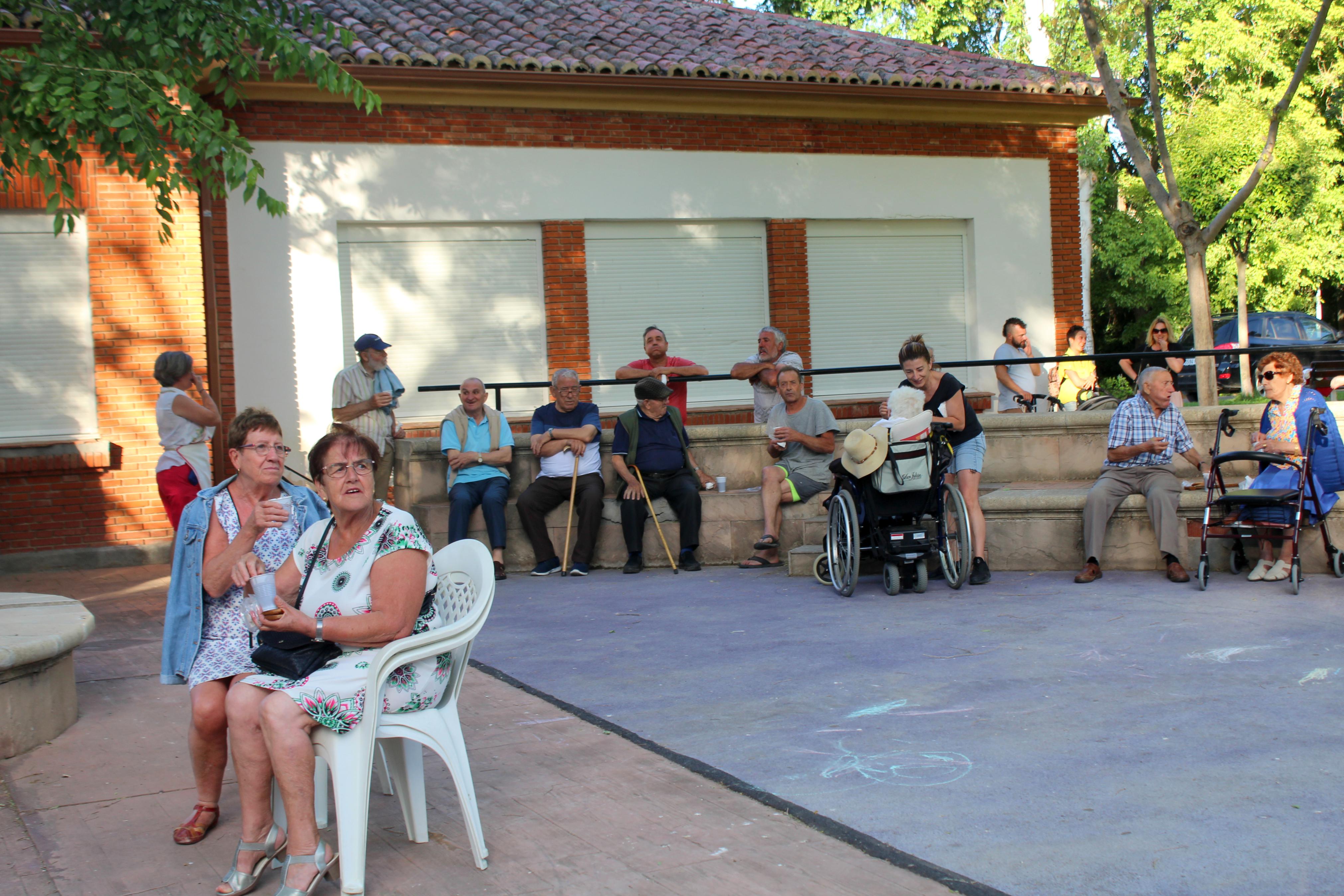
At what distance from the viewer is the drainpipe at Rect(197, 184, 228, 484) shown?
11805mm

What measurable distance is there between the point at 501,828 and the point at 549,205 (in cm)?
1004

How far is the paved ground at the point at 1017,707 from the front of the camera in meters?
3.74

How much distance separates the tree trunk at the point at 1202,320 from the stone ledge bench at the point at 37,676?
1075 centimetres

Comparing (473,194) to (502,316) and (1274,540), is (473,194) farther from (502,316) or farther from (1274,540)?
(1274,540)

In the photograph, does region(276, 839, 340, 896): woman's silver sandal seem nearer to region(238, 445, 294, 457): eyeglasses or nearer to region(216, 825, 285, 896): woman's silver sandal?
region(216, 825, 285, 896): woman's silver sandal

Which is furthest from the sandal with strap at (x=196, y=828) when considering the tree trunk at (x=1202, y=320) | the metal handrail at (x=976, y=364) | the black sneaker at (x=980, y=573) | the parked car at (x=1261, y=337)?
the parked car at (x=1261, y=337)

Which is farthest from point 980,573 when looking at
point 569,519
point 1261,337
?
point 1261,337

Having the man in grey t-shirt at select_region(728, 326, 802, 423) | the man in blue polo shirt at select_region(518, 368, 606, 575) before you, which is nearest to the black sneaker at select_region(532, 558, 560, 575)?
the man in blue polo shirt at select_region(518, 368, 606, 575)

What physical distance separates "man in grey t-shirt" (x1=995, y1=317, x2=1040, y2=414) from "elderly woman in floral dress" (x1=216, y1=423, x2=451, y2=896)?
935cm

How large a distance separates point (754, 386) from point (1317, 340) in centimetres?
1709

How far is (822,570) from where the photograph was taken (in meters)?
8.90

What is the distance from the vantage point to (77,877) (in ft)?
12.5

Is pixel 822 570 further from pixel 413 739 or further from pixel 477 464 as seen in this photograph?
pixel 413 739

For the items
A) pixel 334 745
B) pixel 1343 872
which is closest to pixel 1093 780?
pixel 1343 872
